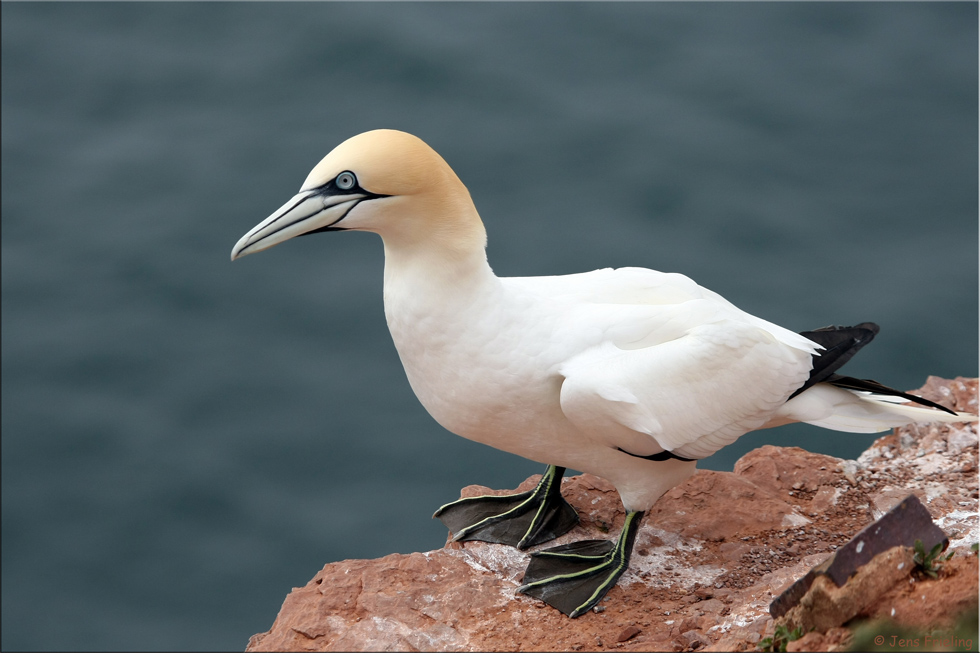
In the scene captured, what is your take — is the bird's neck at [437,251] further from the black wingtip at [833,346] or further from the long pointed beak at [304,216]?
the black wingtip at [833,346]

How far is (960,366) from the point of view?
991 cm

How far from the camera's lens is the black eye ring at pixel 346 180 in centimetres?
447

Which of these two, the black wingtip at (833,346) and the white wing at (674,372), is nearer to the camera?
the white wing at (674,372)

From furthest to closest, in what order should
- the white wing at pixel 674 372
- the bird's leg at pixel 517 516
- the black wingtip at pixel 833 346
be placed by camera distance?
the bird's leg at pixel 517 516 < the black wingtip at pixel 833 346 < the white wing at pixel 674 372

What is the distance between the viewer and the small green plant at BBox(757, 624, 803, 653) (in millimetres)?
3952

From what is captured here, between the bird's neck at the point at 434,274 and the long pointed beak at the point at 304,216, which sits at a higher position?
the long pointed beak at the point at 304,216

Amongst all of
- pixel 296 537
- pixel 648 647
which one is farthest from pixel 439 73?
pixel 648 647

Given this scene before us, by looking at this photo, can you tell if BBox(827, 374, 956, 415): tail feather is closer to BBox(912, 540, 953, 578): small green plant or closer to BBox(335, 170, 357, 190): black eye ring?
BBox(912, 540, 953, 578): small green plant

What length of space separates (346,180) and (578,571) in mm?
2307

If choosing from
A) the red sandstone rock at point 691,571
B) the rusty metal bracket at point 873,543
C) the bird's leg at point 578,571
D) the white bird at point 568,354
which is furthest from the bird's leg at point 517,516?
the rusty metal bracket at point 873,543

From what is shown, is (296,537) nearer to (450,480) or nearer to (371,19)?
(450,480)

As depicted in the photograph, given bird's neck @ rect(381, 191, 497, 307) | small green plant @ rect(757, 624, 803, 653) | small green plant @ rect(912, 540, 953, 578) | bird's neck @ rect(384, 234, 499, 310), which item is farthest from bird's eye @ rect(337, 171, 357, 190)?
small green plant @ rect(912, 540, 953, 578)

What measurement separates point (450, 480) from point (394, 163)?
17.8 ft

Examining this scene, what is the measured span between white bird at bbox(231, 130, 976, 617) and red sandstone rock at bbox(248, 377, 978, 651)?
0.26m
